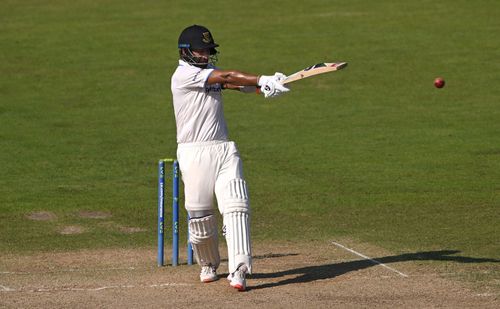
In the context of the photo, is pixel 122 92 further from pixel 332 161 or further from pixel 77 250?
pixel 77 250

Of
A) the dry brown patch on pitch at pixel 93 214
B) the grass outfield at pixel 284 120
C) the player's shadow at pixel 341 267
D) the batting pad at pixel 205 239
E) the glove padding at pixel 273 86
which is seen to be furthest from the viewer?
the dry brown patch on pitch at pixel 93 214

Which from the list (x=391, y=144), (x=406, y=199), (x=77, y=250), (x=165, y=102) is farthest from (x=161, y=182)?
(x=165, y=102)

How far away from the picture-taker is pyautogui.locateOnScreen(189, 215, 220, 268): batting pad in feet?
35.5

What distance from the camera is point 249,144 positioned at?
20281 mm

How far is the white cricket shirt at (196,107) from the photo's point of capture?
1070cm

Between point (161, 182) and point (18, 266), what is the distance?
1.85 metres

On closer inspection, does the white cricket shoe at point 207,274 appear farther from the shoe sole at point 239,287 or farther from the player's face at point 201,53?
the player's face at point 201,53

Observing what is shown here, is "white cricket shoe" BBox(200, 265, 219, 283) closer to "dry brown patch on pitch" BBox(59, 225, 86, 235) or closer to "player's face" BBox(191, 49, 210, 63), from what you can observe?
"player's face" BBox(191, 49, 210, 63)

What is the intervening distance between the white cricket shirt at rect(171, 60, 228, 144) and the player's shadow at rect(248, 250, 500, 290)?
1.56 m

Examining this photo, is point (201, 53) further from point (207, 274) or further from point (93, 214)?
point (93, 214)

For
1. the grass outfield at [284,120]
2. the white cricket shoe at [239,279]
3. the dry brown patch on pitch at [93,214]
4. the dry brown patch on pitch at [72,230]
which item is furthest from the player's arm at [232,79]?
the dry brown patch on pitch at [93,214]

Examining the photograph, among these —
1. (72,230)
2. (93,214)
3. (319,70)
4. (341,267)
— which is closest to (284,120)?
(93,214)

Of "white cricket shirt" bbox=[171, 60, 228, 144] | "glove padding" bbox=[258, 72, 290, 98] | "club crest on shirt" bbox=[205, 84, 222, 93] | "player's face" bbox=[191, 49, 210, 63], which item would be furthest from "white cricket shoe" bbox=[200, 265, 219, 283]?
"player's face" bbox=[191, 49, 210, 63]

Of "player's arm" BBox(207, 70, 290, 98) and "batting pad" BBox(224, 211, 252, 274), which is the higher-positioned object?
"player's arm" BBox(207, 70, 290, 98)
